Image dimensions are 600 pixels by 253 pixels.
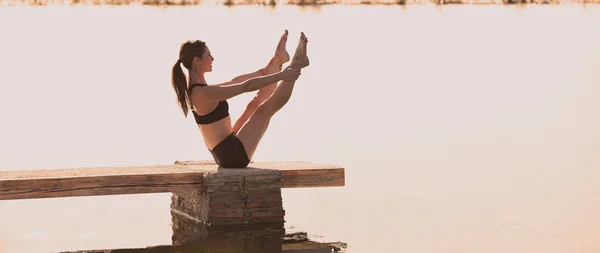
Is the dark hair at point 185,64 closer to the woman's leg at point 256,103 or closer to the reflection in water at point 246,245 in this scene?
the woman's leg at point 256,103

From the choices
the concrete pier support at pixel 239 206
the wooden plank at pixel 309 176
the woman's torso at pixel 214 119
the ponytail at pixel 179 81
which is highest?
the ponytail at pixel 179 81

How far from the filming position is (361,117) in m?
23.9

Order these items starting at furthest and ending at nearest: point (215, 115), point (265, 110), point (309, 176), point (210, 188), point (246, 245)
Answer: point (265, 110), point (215, 115), point (309, 176), point (210, 188), point (246, 245)

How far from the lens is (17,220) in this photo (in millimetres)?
12750

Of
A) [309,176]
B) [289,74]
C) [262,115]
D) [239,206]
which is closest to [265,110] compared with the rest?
[262,115]

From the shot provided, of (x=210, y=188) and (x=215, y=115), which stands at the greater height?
(x=215, y=115)

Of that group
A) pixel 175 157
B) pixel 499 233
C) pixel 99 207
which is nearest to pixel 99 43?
pixel 175 157

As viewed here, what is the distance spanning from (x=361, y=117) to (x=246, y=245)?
13089mm

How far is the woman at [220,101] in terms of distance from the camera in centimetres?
1190

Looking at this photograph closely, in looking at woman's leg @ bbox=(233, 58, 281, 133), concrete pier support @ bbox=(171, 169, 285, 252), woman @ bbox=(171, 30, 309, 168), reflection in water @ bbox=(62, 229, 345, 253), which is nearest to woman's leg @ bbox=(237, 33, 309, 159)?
woman @ bbox=(171, 30, 309, 168)

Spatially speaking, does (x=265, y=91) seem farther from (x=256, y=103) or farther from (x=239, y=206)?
(x=239, y=206)

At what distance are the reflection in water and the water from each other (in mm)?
302

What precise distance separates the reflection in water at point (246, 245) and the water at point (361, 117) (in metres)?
0.30

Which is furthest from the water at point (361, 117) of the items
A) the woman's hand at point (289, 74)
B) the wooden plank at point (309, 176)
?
the woman's hand at point (289, 74)
